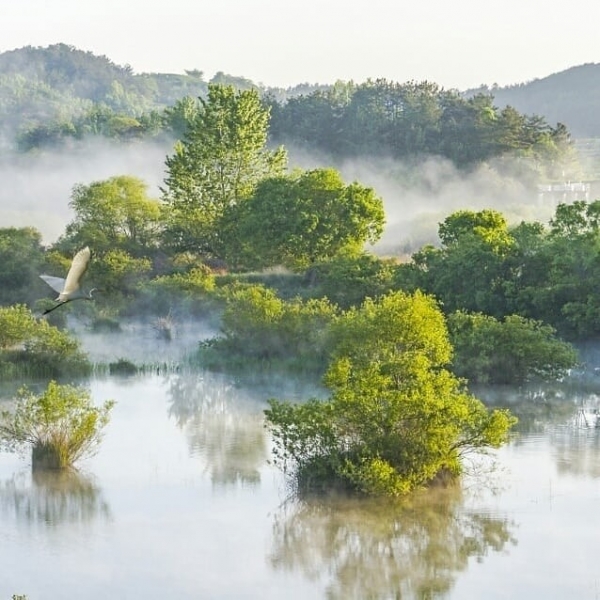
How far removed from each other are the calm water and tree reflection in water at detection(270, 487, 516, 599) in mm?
22

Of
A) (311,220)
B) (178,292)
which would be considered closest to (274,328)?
(178,292)

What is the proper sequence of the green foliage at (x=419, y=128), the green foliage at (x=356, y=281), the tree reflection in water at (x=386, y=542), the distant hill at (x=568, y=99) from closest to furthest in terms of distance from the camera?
the tree reflection in water at (x=386, y=542) → the green foliage at (x=356, y=281) → the green foliage at (x=419, y=128) → the distant hill at (x=568, y=99)

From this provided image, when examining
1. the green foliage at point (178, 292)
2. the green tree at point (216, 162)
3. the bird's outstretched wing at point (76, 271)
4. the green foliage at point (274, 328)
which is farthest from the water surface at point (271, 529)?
the green tree at point (216, 162)

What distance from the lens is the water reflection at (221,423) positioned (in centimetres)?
1945

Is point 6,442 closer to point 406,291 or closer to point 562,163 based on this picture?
point 406,291

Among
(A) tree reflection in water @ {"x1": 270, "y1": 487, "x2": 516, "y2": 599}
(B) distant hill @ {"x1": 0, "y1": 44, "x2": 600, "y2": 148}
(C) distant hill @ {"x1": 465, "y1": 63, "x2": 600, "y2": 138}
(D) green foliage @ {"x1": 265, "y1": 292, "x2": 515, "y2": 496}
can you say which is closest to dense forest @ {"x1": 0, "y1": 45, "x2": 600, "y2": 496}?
(D) green foliage @ {"x1": 265, "y1": 292, "x2": 515, "y2": 496}

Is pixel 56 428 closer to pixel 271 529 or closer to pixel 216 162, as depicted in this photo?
pixel 271 529

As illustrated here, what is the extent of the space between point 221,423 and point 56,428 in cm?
440

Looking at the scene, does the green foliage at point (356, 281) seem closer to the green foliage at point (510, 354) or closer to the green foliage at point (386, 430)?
the green foliage at point (510, 354)

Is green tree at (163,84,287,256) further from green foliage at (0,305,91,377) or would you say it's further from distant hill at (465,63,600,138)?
distant hill at (465,63,600,138)

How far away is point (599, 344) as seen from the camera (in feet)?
90.3

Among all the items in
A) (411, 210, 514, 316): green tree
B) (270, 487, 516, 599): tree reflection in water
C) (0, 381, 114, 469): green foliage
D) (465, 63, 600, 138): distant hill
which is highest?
(465, 63, 600, 138): distant hill

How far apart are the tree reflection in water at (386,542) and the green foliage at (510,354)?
287 inches

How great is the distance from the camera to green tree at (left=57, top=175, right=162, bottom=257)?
4084 cm
